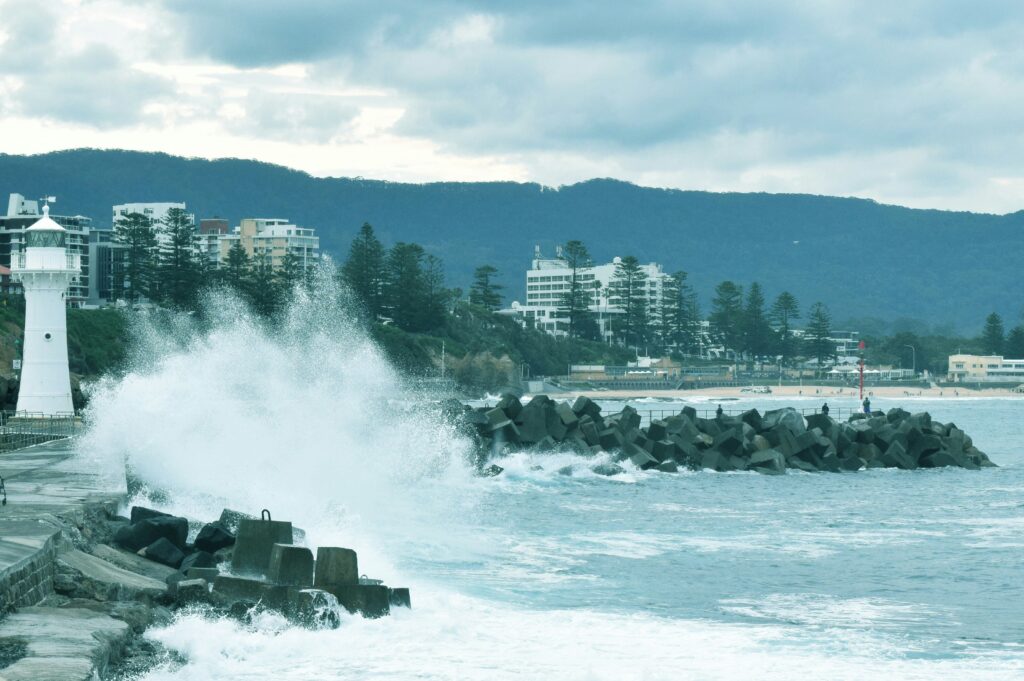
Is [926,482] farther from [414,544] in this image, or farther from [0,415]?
[0,415]

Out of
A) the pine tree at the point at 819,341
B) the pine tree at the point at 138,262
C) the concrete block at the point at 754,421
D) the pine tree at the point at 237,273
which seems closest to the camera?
the concrete block at the point at 754,421

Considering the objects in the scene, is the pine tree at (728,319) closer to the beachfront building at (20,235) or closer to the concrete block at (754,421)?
the beachfront building at (20,235)

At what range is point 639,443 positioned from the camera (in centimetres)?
3784

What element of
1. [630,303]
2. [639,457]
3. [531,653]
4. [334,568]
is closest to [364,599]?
[334,568]

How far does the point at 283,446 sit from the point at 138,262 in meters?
58.6

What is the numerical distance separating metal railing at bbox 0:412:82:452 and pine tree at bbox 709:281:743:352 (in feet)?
408

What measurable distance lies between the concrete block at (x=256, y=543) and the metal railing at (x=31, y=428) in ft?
40.3

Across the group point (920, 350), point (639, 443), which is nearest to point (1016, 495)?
point (639, 443)

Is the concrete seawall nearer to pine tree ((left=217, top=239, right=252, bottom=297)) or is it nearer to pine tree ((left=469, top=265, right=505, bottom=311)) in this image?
pine tree ((left=217, top=239, right=252, bottom=297))

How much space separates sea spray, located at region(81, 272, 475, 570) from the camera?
68.1 ft

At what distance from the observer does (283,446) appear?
25.6 metres

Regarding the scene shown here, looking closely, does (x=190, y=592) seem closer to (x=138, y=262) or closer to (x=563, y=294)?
(x=138, y=262)

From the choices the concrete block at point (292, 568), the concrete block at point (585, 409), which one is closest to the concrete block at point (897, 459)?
the concrete block at point (585, 409)

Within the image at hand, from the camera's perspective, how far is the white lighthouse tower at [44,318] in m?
30.6
